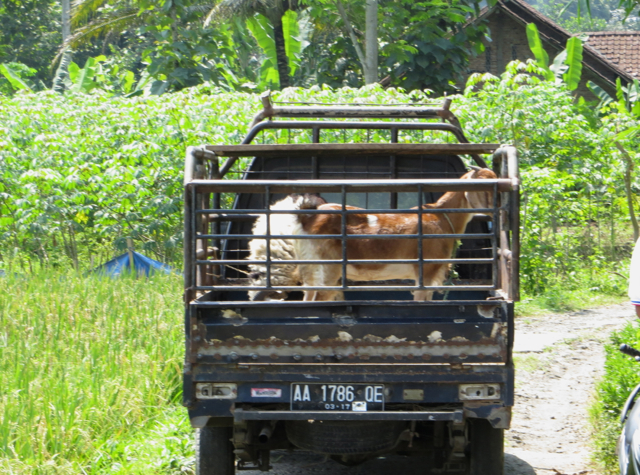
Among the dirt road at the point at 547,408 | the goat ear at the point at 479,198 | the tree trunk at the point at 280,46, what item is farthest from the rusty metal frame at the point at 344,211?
the tree trunk at the point at 280,46

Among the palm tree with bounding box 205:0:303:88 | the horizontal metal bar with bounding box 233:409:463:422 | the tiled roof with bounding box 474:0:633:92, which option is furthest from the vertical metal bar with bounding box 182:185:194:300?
the tiled roof with bounding box 474:0:633:92

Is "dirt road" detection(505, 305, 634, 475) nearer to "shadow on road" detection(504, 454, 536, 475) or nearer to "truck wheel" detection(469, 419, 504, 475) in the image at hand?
"shadow on road" detection(504, 454, 536, 475)

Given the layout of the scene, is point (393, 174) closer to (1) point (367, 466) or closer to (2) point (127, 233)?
(1) point (367, 466)

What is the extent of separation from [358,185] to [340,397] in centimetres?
108

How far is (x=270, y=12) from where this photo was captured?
18.8m

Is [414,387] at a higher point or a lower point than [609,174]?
lower

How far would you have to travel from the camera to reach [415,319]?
12.5 feet

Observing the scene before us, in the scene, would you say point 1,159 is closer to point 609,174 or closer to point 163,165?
point 163,165

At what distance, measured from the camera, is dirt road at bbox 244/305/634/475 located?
5.08 m

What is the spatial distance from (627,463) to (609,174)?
12.2m

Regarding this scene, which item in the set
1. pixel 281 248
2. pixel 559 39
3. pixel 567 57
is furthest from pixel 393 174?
pixel 559 39

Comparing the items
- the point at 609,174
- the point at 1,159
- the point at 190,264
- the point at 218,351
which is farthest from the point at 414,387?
the point at 609,174

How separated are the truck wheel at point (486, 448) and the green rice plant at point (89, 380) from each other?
190 centimetres

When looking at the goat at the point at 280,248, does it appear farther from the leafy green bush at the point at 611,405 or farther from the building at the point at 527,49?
the building at the point at 527,49
